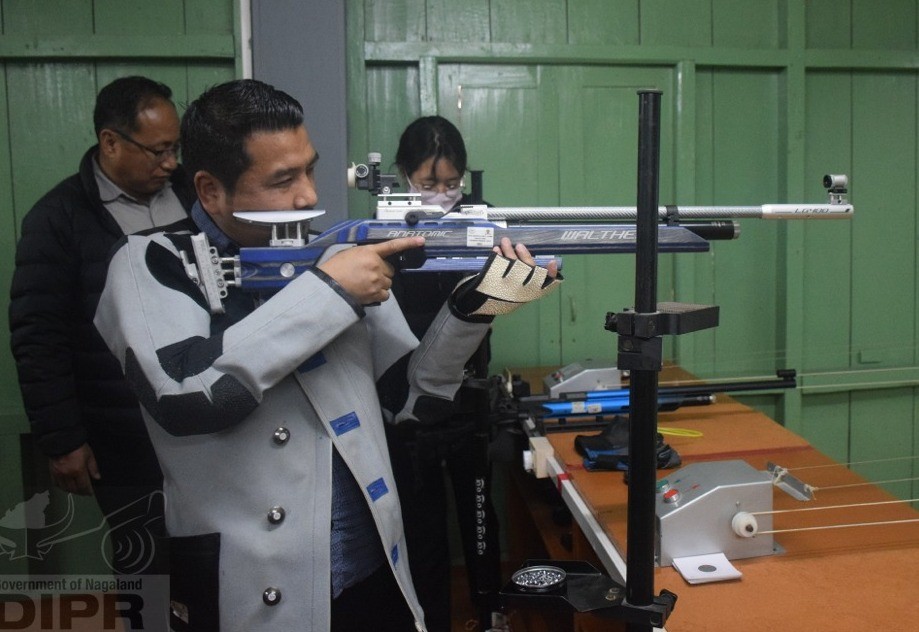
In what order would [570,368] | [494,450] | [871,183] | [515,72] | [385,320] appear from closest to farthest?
[385,320], [494,450], [570,368], [515,72], [871,183]

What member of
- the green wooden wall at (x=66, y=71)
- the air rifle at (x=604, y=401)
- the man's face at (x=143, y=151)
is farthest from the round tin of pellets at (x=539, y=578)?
the green wooden wall at (x=66, y=71)

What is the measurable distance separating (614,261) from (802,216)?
1555mm

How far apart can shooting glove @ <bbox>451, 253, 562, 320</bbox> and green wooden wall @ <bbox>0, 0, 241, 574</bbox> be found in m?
1.87

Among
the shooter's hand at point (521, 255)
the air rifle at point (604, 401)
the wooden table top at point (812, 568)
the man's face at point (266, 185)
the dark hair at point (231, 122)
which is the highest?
the dark hair at point (231, 122)

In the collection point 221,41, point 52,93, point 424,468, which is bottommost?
point 424,468

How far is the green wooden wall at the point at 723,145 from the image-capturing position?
2814mm

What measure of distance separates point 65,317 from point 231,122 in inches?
43.7

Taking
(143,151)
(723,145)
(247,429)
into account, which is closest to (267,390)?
(247,429)

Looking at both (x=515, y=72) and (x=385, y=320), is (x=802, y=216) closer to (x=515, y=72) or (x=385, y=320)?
(x=385, y=320)

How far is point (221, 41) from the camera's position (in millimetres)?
2615

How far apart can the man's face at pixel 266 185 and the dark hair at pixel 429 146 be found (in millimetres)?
879


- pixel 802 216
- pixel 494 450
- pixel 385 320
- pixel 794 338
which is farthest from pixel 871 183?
pixel 385 320

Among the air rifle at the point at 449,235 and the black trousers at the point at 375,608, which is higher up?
the air rifle at the point at 449,235

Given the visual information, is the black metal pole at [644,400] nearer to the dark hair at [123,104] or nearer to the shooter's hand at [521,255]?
the shooter's hand at [521,255]
